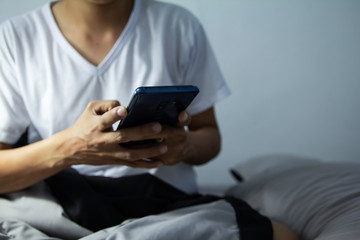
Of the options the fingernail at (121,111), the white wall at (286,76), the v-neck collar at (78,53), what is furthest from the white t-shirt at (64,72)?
the white wall at (286,76)

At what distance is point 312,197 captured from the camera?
2.31ft

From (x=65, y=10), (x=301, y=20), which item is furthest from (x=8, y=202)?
(x=301, y=20)

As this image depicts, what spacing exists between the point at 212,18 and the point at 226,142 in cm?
43

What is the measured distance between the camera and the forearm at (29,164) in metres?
0.59

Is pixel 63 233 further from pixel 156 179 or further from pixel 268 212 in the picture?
pixel 268 212

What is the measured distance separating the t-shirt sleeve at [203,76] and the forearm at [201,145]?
49 millimetres

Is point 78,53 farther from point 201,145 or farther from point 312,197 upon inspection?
point 312,197

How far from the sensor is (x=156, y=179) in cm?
70

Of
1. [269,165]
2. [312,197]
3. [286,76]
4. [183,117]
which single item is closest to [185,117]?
[183,117]

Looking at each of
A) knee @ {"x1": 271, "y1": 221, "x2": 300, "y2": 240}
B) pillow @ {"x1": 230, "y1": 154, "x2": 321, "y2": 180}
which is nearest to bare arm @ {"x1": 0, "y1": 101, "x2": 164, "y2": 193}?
knee @ {"x1": 271, "y1": 221, "x2": 300, "y2": 240}

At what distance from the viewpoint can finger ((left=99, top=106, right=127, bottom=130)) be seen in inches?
19.0

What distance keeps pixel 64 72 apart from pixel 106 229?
0.29 m

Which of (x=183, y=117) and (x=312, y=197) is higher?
(x=183, y=117)

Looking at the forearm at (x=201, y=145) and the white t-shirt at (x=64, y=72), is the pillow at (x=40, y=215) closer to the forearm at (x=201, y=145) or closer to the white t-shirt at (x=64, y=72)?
the white t-shirt at (x=64, y=72)
